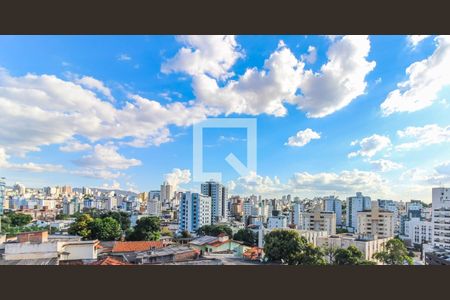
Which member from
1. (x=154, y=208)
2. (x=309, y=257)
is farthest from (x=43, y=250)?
(x=154, y=208)

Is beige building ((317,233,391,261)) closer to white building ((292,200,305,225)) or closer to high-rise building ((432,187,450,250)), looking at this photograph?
high-rise building ((432,187,450,250))

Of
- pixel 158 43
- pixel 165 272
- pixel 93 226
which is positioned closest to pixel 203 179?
pixel 165 272

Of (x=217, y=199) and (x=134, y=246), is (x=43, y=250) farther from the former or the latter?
(x=217, y=199)

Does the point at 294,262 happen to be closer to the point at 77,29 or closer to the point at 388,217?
the point at 388,217

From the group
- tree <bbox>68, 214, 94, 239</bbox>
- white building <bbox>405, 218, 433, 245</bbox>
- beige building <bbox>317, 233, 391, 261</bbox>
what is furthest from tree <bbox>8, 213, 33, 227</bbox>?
white building <bbox>405, 218, 433, 245</bbox>

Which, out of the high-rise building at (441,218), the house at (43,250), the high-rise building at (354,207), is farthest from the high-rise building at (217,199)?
the high-rise building at (441,218)
